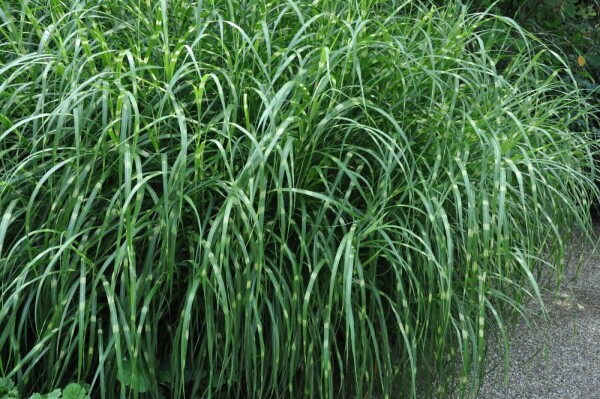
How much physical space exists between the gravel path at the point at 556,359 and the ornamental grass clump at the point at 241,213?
390 millimetres

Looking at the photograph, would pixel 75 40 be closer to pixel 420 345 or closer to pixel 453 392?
pixel 420 345

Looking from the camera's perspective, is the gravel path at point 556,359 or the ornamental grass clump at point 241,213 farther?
the gravel path at point 556,359

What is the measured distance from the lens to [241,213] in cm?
213

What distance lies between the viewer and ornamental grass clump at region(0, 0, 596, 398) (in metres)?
2.17

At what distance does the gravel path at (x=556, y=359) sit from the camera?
295 centimetres

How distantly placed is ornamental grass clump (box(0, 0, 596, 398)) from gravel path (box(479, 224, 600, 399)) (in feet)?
1.28

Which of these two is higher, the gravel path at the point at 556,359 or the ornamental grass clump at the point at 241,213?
the ornamental grass clump at the point at 241,213

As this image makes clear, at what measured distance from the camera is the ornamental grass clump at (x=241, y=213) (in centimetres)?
217

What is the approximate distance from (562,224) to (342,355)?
1.04m

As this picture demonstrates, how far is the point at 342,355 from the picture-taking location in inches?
101

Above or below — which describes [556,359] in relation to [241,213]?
below

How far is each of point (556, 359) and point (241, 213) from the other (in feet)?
5.27

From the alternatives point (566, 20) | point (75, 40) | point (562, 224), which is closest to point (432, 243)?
point (562, 224)

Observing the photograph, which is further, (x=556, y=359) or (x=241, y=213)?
(x=556, y=359)
